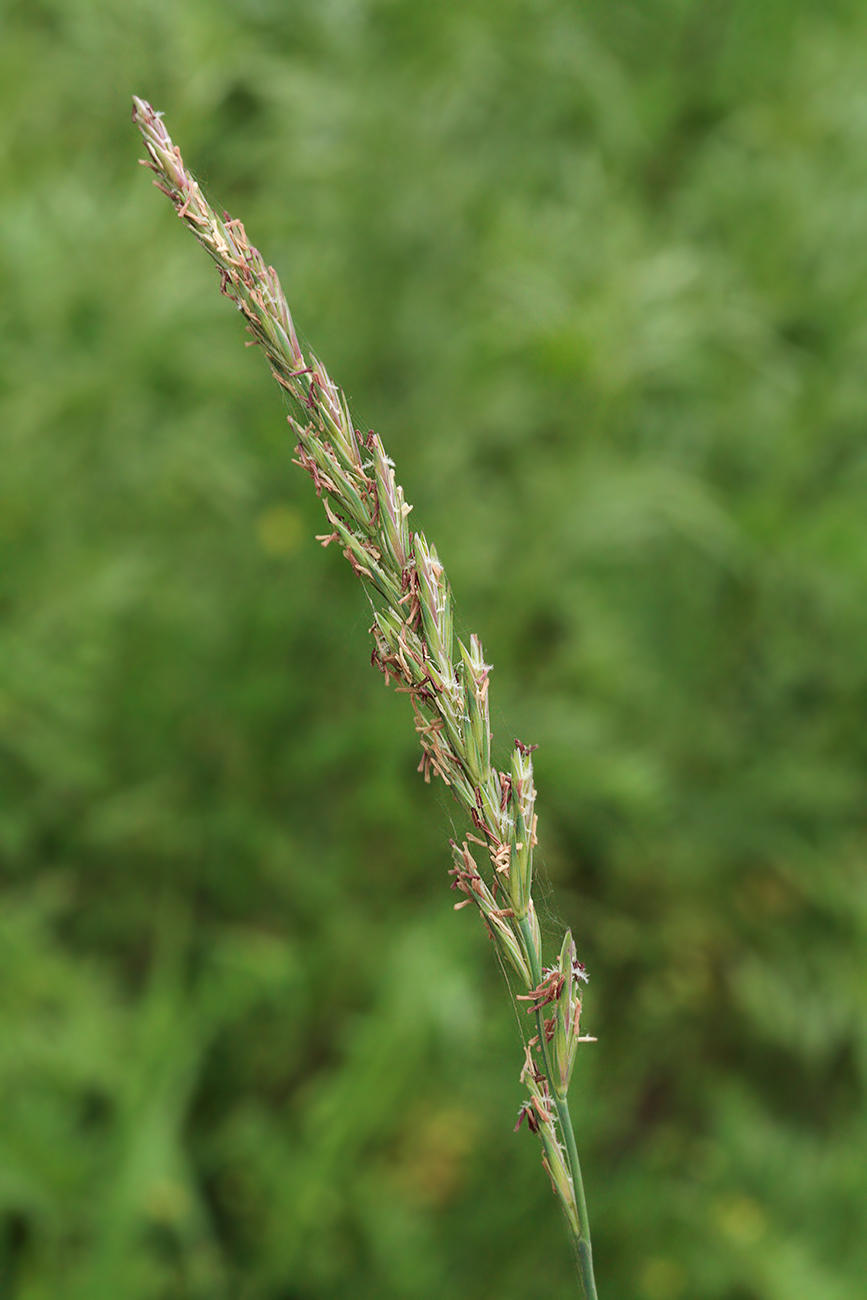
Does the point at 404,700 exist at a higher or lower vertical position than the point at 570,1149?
higher

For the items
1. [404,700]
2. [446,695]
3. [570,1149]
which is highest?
[404,700]

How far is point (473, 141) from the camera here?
2.79m

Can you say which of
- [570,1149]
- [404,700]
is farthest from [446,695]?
[404,700]

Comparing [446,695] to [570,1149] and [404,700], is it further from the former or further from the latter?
[404,700]

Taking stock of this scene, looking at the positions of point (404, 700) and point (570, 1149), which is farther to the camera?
point (404, 700)

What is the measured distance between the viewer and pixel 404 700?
2562mm

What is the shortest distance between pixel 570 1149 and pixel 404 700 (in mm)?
1874

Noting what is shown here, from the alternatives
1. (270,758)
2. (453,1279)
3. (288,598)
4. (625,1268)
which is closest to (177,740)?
(270,758)

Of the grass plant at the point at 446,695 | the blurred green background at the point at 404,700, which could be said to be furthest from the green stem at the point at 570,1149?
the blurred green background at the point at 404,700

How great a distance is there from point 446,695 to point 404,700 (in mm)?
1811

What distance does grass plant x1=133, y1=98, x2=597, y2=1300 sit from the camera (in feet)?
2.40

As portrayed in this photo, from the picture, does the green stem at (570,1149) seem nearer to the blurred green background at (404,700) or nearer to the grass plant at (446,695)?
the grass plant at (446,695)

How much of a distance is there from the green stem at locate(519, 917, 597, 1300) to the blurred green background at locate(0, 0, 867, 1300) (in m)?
1.44

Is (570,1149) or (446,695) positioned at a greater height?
(446,695)
